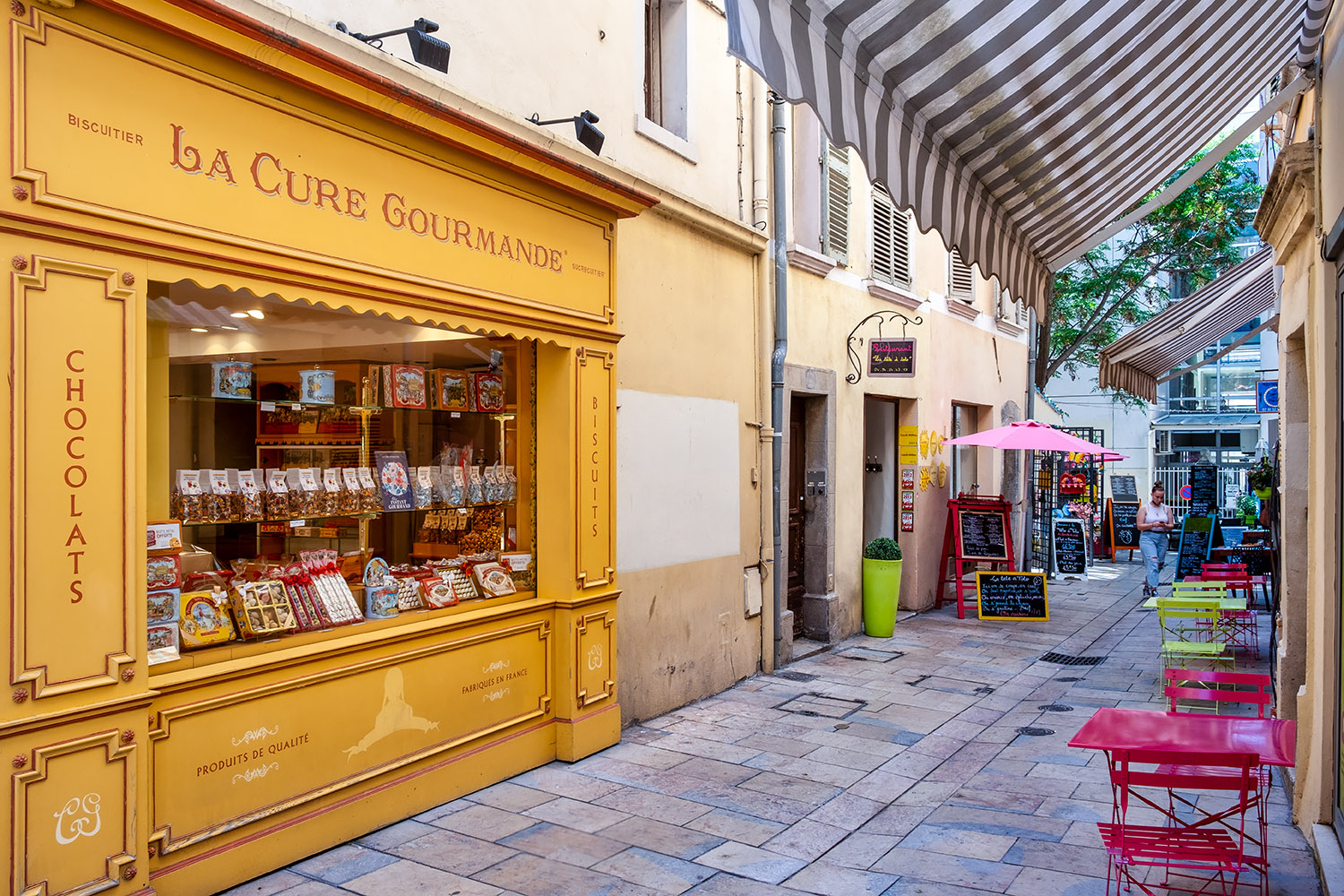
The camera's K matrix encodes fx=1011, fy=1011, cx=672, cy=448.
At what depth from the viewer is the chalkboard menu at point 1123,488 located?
77.6 feet

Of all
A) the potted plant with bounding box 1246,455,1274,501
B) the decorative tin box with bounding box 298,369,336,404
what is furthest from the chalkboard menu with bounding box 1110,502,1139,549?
the decorative tin box with bounding box 298,369,336,404

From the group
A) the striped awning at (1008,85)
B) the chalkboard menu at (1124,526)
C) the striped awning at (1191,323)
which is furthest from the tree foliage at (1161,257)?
the striped awning at (1008,85)

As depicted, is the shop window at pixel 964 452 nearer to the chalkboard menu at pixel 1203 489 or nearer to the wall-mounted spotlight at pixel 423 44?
the chalkboard menu at pixel 1203 489

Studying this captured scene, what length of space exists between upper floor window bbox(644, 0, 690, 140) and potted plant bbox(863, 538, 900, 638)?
5.15 metres

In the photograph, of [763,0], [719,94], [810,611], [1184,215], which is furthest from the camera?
[1184,215]

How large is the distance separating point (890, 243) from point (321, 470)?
27.5 feet

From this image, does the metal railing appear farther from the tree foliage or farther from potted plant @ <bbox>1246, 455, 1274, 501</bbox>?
potted plant @ <bbox>1246, 455, 1274, 501</bbox>

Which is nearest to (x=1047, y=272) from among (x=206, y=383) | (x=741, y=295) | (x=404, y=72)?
(x=741, y=295)

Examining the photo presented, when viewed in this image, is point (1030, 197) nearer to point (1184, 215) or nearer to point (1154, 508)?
point (1154, 508)

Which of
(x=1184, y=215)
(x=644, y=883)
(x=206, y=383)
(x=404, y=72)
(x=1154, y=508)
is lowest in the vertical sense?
(x=644, y=883)

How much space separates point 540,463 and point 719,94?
149 inches

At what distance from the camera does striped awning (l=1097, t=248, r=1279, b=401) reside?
36.0 feet

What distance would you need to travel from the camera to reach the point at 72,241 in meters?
3.70

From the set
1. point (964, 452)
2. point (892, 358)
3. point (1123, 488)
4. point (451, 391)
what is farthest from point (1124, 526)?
point (451, 391)
